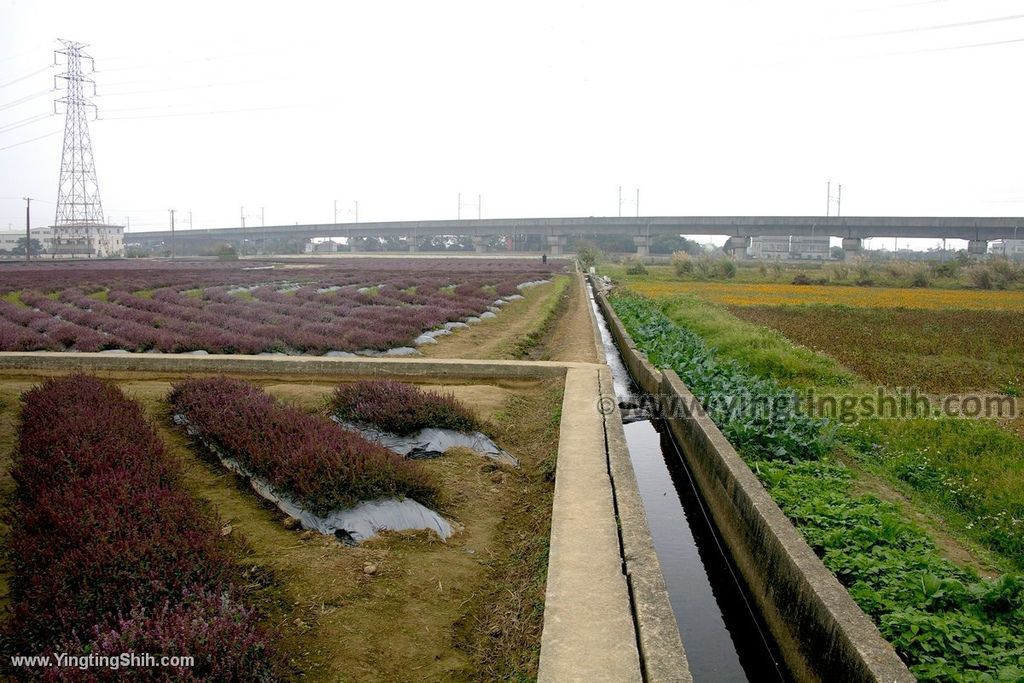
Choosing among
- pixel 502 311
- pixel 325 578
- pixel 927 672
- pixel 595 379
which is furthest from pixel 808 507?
pixel 502 311

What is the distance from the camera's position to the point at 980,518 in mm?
5672

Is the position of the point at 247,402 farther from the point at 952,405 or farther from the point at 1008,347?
the point at 1008,347

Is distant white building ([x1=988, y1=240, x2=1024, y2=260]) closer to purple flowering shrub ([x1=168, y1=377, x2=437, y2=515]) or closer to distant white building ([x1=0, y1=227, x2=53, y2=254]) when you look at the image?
purple flowering shrub ([x1=168, y1=377, x2=437, y2=515])

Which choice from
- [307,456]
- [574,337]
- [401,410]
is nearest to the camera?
[307,456]

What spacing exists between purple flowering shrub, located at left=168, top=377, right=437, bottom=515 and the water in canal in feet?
7.20

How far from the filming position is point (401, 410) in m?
7.30

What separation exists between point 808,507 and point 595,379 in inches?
191

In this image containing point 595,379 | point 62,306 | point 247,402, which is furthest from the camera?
point 62,306

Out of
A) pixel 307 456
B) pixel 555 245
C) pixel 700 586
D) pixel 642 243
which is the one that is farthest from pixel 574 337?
pixel 555 245

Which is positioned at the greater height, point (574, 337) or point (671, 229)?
point (671, 229)

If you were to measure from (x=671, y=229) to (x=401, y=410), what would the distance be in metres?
80.5

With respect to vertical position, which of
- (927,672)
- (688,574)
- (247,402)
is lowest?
(688,574)

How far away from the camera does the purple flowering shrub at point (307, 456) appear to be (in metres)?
5.27

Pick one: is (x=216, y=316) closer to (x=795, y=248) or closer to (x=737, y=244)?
(x=737, y=244)
